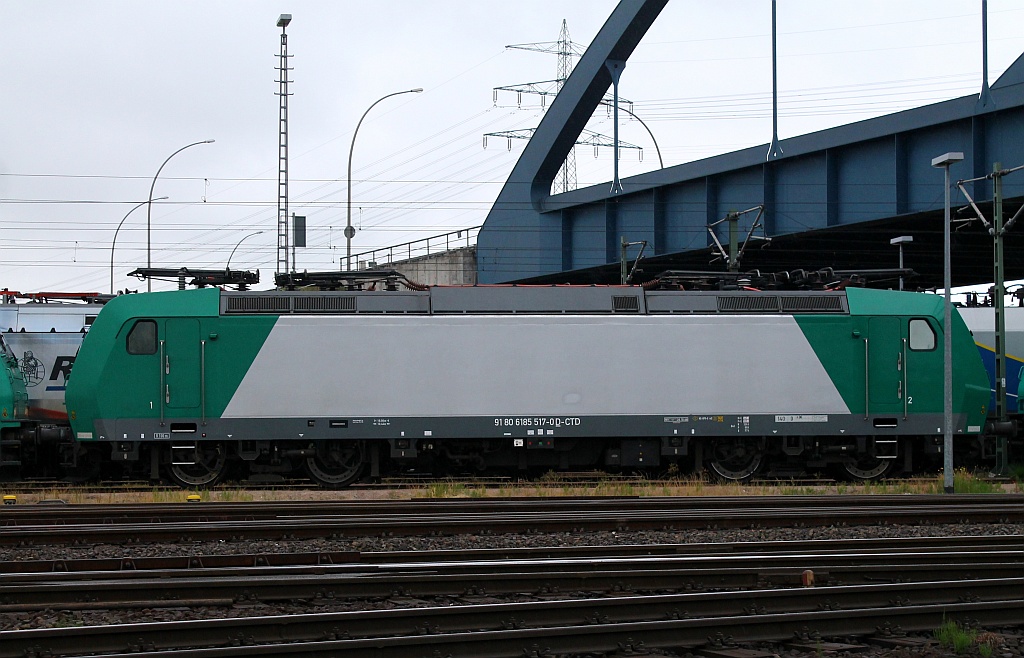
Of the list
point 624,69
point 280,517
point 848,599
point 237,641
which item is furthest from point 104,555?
point 624,69

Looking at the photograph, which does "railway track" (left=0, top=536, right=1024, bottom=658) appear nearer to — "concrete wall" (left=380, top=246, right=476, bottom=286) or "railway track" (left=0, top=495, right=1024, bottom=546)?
"railway track" (left=0, top=495, right=1024, bottom=546)

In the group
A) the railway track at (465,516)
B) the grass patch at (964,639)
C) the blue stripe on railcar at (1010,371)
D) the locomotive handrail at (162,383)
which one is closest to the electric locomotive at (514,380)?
the locomotive handrail at (162,383)

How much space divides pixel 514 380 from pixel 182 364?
6.00 meters

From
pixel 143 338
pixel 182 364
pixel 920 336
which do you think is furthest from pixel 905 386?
pixel 143 338

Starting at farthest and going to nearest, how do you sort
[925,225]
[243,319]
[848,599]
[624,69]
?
[624,69]
[925,225]
[243,319]
[848,599]

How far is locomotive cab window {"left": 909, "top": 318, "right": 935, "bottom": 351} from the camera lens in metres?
20.2

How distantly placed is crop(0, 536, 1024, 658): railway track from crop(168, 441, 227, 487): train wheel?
929cm

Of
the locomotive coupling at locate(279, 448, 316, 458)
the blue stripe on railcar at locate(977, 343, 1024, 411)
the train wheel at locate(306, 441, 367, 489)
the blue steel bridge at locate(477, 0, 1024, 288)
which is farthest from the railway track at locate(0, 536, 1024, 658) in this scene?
the blue steel bridge at locate(477, 0, 1024, 288)

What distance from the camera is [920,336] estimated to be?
20219 mm

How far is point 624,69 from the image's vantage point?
124 feet

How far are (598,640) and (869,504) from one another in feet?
31.9

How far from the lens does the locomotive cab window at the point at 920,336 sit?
795 inches

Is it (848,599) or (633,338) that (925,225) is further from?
(848,599)

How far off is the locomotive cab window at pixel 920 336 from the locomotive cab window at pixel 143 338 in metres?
14.1
